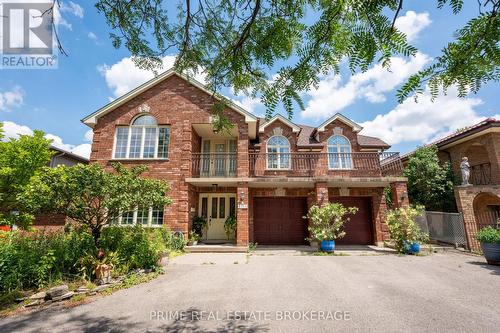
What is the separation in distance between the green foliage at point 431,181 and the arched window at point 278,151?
8.24 meters

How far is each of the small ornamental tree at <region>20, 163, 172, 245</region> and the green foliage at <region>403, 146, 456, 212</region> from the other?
49.7ft

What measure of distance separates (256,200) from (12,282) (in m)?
10.3

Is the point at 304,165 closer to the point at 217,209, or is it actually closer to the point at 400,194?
the point at 400,194

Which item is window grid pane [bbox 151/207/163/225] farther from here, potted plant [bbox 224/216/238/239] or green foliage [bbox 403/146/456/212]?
green foliage [bbox 403/146/456/212]

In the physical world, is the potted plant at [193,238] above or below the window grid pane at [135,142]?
below

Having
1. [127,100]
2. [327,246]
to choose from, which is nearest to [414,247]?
[327,246]

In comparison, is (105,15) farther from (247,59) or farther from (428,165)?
(428,165)

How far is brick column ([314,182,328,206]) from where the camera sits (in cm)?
1164

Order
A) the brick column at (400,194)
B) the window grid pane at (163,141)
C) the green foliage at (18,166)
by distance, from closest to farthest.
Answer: the green foliage at (18,166), the brick column at (400,194), the window grid pane at (163,141)

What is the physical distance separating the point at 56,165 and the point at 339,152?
18048 mm

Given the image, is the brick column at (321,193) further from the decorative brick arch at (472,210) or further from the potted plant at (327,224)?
the decorative brick arch at (472,210)

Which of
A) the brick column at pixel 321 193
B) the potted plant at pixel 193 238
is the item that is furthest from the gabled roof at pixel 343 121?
the potted plant at pixel 193 238

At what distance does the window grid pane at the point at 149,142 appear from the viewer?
12.6 m

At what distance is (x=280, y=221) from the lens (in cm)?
1342
